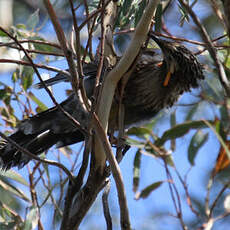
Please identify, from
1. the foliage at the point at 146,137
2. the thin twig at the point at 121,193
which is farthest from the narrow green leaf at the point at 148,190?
the thin twig at the point at 121,193

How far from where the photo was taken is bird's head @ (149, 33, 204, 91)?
7.18 feet

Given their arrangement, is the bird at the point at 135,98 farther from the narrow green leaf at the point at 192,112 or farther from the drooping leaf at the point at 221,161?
the narrow green leaf at the point at 192,112

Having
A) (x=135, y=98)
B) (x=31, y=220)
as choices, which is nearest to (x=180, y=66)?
(x=135, y=98)

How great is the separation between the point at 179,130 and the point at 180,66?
561 millimetres

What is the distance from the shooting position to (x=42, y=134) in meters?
2.48

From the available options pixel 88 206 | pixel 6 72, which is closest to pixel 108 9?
pixel 88 206

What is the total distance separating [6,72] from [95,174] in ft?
→ 8.30

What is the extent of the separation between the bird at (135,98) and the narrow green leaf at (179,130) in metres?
0.22

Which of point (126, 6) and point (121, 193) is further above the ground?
point (126, 6)

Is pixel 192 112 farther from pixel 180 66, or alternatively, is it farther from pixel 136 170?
pixel 180 66

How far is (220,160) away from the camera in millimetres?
2527

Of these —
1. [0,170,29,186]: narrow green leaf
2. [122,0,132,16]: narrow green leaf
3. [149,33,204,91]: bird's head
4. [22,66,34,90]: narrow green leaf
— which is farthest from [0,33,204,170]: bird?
[122,0,132,16]: narrow green leaf

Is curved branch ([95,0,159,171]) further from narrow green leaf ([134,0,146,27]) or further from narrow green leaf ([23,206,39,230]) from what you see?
narrow green leaf ([23,206,39,230])

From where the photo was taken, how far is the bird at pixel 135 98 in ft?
Result: 7.38
